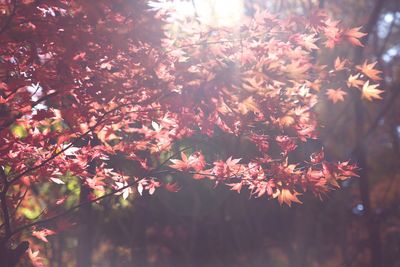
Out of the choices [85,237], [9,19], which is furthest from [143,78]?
[85,237]

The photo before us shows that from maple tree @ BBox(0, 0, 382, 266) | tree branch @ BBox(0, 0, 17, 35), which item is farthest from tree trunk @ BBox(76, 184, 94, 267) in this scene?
tree branch @ BBox(0, 0, 17, 35)

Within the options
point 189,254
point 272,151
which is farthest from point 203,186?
point 272,151

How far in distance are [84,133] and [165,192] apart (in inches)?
194

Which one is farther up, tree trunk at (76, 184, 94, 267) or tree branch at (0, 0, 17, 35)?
tree branch at (0, 0, 17, 35)

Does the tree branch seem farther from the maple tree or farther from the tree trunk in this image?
the tree trunk

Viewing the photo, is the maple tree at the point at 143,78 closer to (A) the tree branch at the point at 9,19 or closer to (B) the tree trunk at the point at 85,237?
(A) the tree branch at the point at 9,19

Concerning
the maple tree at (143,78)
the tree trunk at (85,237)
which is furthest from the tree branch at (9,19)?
the tree trunk at (85,237)

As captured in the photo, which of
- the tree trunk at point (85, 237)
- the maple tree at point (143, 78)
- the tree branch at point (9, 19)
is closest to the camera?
the tree branch at point (9, 19)

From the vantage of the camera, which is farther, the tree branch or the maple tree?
the maple tree

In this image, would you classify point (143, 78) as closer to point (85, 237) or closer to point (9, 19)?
point (9, 19)

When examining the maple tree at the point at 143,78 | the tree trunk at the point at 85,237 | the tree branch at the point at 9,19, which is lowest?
the tree trunk at the point at 85,237

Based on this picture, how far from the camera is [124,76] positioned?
11.4ft

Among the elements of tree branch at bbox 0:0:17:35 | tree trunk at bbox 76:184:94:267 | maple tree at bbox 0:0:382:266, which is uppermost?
tree branch at bbox 0:0:17:35

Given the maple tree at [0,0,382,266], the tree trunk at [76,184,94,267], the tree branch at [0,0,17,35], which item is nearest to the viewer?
the tree branch at [0,0,17,35]
